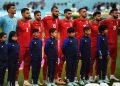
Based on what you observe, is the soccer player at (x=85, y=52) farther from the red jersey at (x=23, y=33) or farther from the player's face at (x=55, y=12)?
the red jersey at (x=23, y=33)

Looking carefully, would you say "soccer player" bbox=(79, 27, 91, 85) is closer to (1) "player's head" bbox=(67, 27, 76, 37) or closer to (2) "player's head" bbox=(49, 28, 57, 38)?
(1) "player's head" bbox=(67, 27, 76, 37)

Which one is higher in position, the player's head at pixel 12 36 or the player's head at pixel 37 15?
the player's head at pixel 37 15

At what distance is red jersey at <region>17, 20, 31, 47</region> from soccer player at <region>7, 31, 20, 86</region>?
52 cm

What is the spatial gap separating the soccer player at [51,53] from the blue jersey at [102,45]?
97 centimetres

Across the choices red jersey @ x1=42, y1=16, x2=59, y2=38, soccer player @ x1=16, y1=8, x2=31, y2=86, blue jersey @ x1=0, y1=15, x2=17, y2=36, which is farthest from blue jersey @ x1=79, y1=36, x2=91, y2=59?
blue jersey @ x1=0, y1=15, x2=17, y2=36

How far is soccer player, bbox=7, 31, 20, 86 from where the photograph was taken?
657cm

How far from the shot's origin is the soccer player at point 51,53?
707 cm

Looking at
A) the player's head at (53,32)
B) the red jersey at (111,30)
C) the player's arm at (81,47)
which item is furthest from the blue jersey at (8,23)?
the red jersey at (111,30)

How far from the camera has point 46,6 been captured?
16.0 meters

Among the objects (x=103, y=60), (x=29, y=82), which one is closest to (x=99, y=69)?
(x=103, y=60)

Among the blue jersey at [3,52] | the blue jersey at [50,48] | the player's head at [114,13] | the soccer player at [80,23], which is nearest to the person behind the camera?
the blue jersey at [3,52]

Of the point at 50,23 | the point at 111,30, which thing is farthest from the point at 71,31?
the point at 111,30

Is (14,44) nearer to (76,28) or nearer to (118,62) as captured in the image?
(76,28)

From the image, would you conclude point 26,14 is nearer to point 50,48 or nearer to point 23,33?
point 23,33
